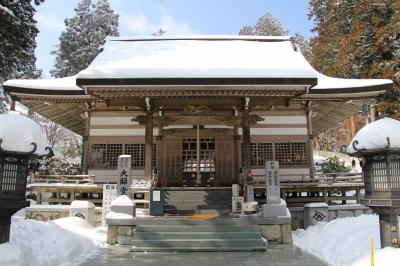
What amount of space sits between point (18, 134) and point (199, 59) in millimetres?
11429

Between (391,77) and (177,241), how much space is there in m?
14.4

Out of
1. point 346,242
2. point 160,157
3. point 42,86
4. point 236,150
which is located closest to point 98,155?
point 160,157

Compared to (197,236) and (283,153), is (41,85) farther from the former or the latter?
(283,153)

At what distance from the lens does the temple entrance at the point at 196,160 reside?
18.3 metres

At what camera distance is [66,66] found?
3900 centimetres

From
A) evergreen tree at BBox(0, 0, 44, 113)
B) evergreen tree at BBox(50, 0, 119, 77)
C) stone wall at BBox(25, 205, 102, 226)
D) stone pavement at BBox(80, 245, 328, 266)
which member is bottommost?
stone pavement at BBox(80, 245, 328, 266)

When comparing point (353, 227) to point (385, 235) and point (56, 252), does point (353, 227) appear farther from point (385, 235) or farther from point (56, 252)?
point (56, 252)

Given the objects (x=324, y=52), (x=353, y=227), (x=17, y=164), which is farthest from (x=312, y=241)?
(x=324, y=52)

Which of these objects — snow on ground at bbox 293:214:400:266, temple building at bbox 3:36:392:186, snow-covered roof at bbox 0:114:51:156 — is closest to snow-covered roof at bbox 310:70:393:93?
temple building at bbox 3:36:392:186

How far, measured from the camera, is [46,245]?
9.11m

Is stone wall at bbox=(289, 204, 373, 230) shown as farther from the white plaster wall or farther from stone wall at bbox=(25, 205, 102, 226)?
stone wall at bbox=(25, 205, 102, 226)

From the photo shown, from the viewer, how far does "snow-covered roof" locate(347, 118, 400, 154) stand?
7699 mm

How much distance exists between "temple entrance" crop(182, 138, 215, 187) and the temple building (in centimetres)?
5

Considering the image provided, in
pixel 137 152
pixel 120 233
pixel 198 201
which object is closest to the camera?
pixel 120 233
